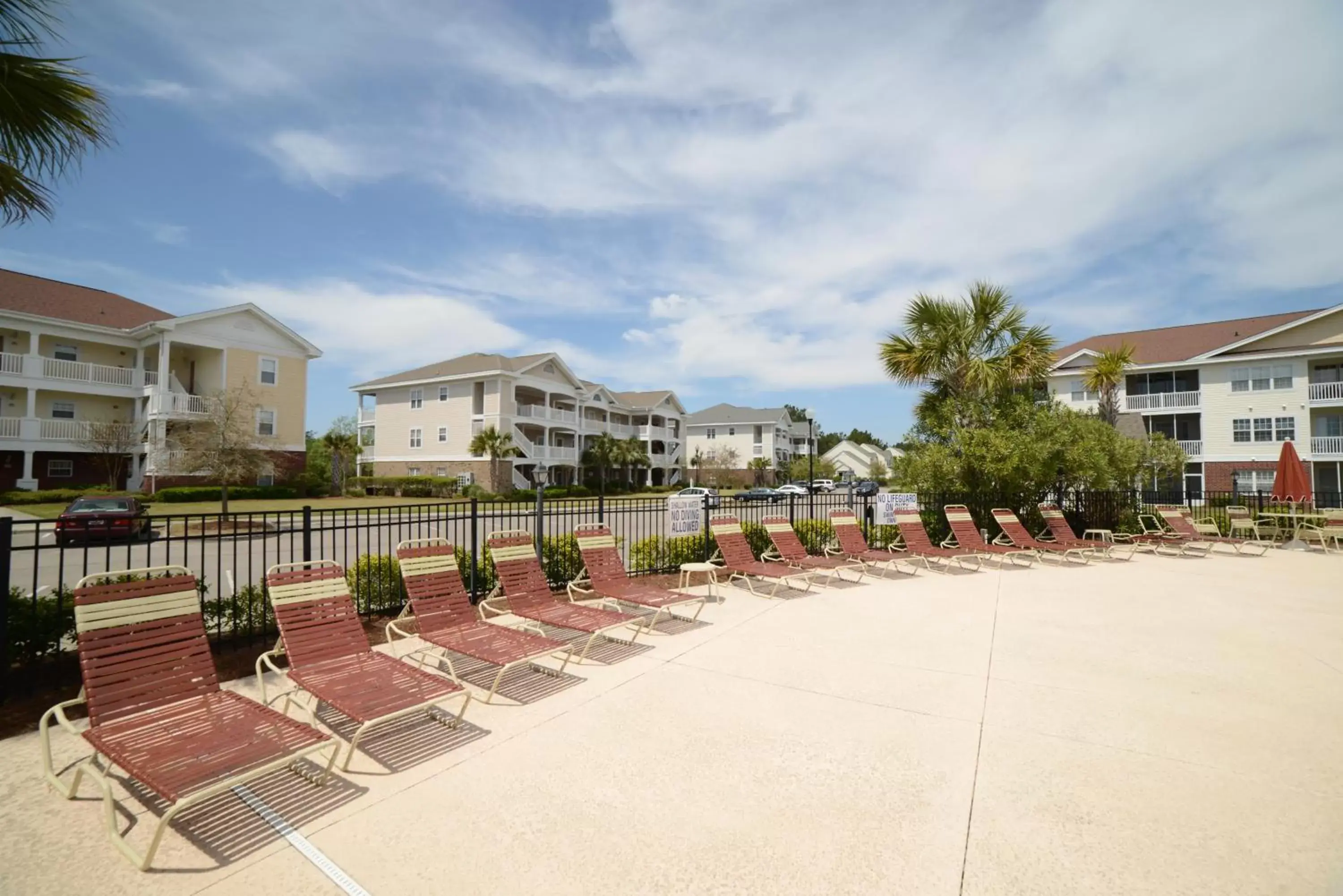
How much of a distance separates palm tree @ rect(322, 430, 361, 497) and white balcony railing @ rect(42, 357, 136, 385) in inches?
467

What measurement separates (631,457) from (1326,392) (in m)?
41.9

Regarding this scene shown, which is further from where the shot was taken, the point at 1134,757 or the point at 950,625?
the point at 950,625

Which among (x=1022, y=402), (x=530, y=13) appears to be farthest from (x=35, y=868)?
(x=1022, y=402)

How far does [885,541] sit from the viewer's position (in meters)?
14.9

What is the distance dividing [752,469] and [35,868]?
65.1 m

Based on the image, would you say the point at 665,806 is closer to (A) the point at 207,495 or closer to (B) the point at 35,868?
(B) the point at 35,868

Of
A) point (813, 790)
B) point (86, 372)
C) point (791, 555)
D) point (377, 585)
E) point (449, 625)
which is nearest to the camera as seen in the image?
point (813, 790)

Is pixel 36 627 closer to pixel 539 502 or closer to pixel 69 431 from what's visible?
pixel 539 502

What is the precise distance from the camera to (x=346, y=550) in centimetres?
762

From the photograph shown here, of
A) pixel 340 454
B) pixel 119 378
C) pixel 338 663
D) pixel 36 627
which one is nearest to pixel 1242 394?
pixel 338 663

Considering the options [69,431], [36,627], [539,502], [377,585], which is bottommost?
[377,585]

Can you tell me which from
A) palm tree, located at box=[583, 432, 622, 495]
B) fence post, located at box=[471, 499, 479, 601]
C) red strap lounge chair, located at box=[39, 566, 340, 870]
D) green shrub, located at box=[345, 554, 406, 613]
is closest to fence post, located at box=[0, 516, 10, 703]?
red strap lounge chair, located at box=[39, 566, 340, 870]

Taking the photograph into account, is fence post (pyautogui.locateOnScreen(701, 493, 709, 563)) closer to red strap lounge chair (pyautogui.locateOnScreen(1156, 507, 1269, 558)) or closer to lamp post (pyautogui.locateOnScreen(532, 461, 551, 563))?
lamp post (pyautogui.locateOnScreen(532, 461, 551, 563))

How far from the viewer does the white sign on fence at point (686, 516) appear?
11.6 m
